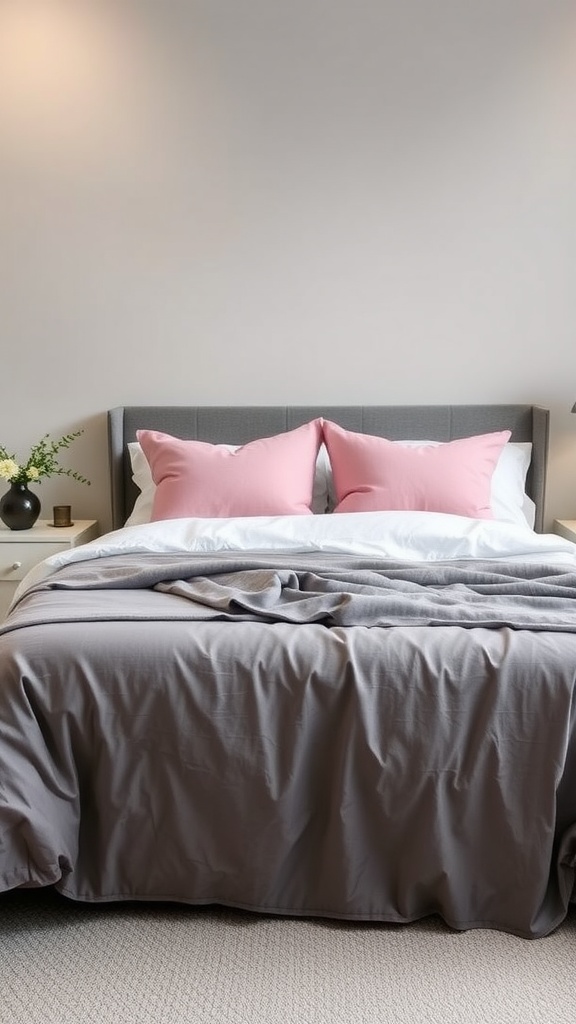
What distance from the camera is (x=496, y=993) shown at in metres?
1.82

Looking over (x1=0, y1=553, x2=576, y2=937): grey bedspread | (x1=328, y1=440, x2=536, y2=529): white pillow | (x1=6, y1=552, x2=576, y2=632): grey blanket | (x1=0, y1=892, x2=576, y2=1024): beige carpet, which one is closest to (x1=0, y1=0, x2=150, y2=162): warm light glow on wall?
(x1=328, y1=440, x2=536, y2=529): white pillow

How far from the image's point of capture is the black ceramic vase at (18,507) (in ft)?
12.3

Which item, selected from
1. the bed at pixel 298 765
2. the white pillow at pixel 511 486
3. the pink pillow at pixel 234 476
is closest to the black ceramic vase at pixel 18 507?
the pink pillow at pixel 234 476

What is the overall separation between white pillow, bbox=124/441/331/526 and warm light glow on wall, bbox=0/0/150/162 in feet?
4.29

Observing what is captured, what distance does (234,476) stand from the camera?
3459 millimetres

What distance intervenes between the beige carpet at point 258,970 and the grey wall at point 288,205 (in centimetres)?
238

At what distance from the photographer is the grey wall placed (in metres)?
3.80

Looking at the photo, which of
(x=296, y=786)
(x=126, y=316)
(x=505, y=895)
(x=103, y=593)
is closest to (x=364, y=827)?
(x=296, y=786)

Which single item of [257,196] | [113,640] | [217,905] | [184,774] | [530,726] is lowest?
[217,905]

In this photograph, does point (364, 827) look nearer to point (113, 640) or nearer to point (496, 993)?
point (496, 993)

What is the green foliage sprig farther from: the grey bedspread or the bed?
the grey bedspread

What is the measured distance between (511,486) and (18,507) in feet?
6.51

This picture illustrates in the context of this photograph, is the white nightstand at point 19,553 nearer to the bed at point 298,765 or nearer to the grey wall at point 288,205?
the grey wall at point 288,205

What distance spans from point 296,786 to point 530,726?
0.51m
